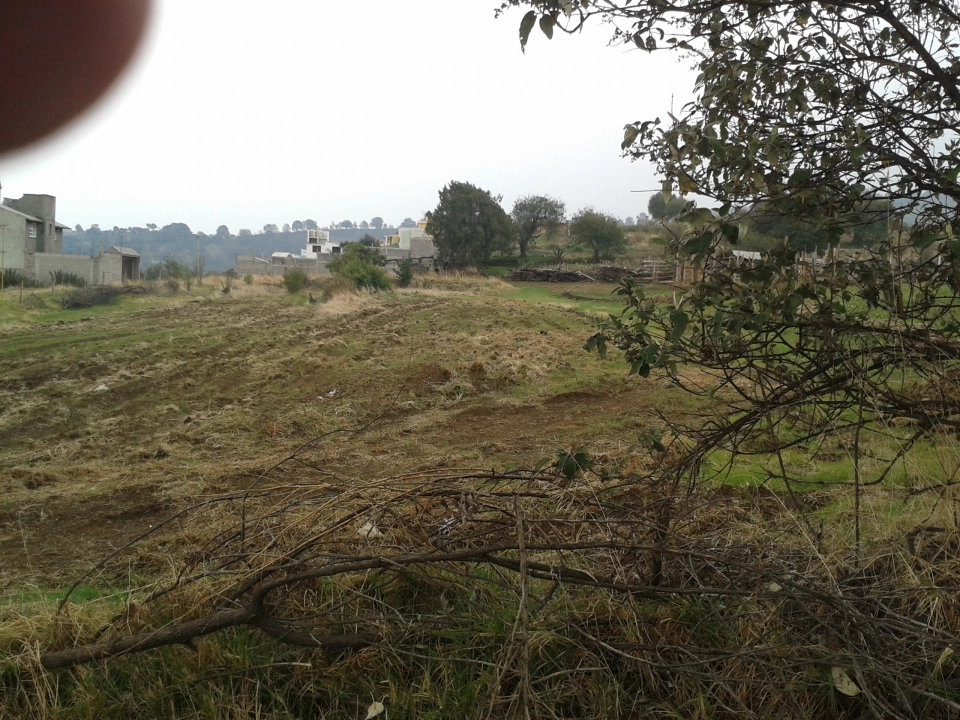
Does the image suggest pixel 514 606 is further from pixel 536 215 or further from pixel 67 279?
pixel 536 215

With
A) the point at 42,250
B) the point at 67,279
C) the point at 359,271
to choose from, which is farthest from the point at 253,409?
the point at 42,250

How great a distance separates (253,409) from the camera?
994 cm

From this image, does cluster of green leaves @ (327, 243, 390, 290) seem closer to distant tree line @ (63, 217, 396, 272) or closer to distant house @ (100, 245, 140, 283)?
distant house @ (100, 245, 140, 283)

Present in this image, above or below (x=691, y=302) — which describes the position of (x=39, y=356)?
below

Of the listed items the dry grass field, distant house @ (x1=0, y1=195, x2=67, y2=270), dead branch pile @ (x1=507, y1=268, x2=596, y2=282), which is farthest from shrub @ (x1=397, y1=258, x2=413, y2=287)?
the dry grass field

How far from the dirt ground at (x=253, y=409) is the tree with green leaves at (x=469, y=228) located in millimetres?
26028

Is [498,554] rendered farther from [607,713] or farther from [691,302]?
[691,302]

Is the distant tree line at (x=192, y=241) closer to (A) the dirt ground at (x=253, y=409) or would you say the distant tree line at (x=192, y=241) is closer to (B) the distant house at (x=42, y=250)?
(B) the distant house at (x=42, y=250)

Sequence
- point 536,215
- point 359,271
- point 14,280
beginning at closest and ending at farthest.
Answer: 1. point 359,271
2. point 14,280
3. point 536,215

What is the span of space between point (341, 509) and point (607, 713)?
1442 mm

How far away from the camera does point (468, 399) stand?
10.4 metres

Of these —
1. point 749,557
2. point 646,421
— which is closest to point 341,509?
point 749,557

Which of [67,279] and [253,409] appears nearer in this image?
[253,409]

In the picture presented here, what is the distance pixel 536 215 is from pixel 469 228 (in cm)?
1192
